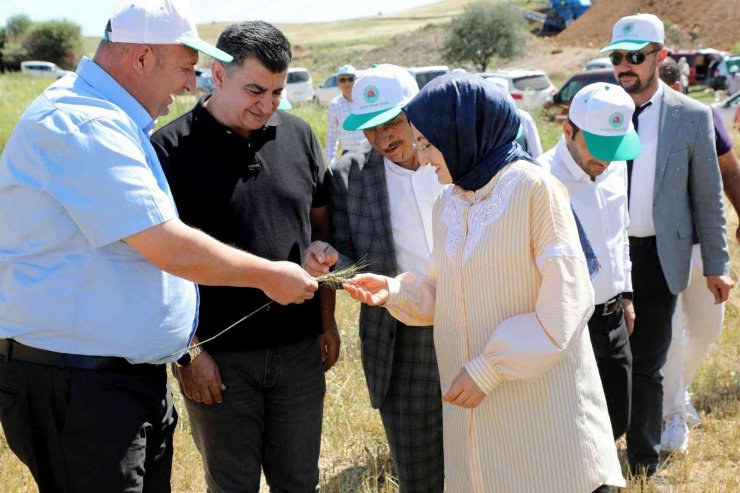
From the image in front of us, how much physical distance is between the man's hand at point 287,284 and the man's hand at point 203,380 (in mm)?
498

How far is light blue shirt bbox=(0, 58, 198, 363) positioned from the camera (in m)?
2.37

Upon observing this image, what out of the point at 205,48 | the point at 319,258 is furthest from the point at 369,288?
the point at 205,48

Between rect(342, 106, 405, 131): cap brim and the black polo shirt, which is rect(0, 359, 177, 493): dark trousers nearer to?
the black polo shirt

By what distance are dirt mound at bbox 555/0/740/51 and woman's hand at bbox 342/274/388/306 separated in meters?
46.3

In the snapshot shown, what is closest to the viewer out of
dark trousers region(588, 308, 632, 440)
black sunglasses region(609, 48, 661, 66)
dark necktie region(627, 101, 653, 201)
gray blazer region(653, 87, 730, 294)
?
dark trousers region(588, 308, 632, 440)

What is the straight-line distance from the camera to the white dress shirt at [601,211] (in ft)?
12.4

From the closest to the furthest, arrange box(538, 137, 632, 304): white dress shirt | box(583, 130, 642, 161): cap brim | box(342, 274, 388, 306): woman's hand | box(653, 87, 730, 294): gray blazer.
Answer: box(342, 274, 388, 306): woman's hand → box(583, 130, 642, 161): cap brim → box(538, 137, 632, 304): white dress shirt → box(653, 87, 730, 294): gray blazer

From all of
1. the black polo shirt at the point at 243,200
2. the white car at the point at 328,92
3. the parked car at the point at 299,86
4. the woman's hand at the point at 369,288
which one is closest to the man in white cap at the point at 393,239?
the black polo shirt at the point at 243,200

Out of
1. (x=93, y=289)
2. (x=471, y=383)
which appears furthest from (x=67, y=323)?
(x=471, y=383)

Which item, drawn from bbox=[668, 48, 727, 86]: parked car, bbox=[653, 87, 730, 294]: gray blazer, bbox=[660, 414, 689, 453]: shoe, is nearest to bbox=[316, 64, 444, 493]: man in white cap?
bbox=[653, 87, 730, 294]: gray blazer

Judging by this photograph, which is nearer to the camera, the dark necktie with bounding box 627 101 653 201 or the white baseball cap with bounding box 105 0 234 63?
the white baseball cap with bounding box 105 0 234 63

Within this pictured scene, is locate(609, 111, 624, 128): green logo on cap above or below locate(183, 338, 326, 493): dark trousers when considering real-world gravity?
above

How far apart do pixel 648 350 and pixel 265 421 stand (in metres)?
2.18

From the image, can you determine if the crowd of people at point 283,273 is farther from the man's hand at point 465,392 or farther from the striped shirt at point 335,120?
the striped shirt at point 335,120
